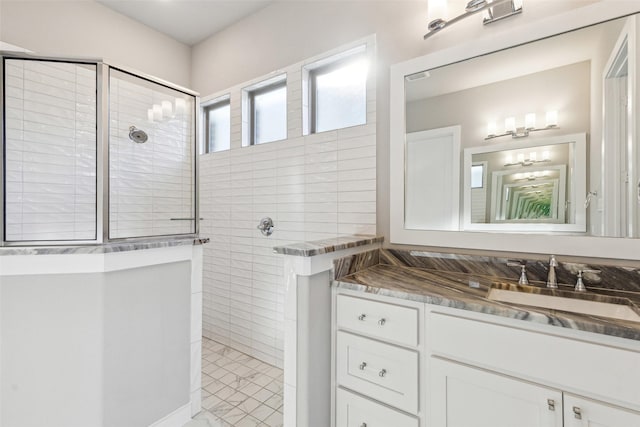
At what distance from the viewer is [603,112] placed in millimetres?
1266

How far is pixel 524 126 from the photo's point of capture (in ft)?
4.67

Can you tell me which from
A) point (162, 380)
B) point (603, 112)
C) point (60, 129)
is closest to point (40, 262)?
point (162, 380)

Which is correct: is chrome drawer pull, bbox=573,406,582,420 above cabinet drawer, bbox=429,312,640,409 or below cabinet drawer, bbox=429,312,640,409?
below

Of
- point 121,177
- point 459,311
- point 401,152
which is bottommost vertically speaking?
point 459,311

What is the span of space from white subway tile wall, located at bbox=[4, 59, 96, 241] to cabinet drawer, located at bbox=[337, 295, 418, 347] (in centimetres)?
130

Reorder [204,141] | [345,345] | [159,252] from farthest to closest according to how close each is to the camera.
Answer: [204,141], [159,252], [345,345]

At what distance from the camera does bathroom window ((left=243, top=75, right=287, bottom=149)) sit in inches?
97.3

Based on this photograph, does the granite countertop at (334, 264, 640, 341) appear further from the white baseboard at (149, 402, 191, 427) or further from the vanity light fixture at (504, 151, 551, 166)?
the white baseboard at (149, 402, 191, 427)

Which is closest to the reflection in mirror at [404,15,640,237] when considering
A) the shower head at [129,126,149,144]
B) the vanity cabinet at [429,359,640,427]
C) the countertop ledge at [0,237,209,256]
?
the vanity cabinet at [429,359,640,427]

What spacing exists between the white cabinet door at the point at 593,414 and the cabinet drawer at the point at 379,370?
0.47m

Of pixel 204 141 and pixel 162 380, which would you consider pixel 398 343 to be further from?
pixel 204 141

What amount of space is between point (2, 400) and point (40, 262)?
0.62 metres

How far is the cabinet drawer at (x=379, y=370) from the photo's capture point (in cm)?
120

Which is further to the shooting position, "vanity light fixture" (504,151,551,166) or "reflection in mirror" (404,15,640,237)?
"vanity light fixture" (504,151,551,166)
